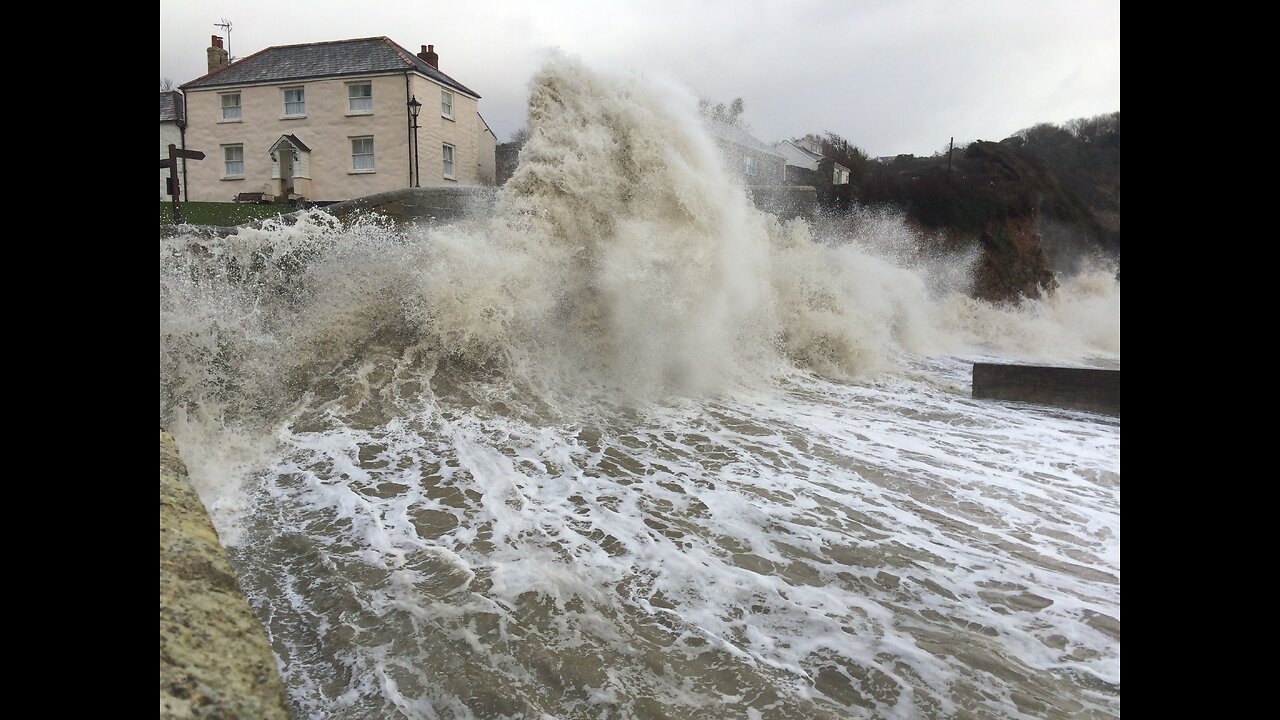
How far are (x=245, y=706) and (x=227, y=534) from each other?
3.11 metres

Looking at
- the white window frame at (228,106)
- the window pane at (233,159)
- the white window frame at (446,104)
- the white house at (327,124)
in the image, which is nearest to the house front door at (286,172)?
the white house at (327,124)

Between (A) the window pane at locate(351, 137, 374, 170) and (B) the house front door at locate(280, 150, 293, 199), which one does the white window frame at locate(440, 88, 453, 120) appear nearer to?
(A) the window pane at locate(351, 137, 374, 170)

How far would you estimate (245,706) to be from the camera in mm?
1426

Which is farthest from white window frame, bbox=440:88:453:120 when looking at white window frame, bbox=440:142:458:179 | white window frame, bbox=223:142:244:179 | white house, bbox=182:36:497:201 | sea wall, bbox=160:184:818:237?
sea wall, bbox=160:184:818:237

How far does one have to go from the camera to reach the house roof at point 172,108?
23.1 m

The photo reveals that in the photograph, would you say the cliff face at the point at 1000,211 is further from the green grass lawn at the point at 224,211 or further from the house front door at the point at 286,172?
the house front door at the point at 286,172

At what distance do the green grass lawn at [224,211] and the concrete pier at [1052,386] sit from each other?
16500mm

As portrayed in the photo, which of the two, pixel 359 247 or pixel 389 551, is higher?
pixel 359 247

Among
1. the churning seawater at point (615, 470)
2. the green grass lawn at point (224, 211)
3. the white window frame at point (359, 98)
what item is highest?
the white window frame at point (359, 98)

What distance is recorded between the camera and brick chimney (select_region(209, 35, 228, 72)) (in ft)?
78.5

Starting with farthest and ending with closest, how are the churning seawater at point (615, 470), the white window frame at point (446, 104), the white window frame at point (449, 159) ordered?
the white window frame at point (446, 104) < the white window frame at point (449, 159) < the churning seawater at point (615, 470)

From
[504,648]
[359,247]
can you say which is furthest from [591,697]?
[359,247]
